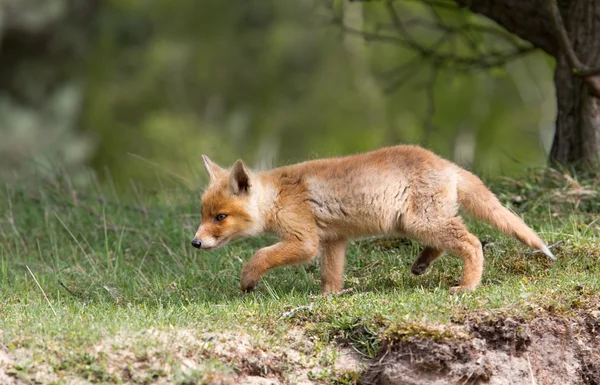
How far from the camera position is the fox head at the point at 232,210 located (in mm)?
6551

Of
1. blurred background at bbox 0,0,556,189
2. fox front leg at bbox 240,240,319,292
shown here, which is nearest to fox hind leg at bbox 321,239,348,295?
fox front leg at bbox 240,240,319,292

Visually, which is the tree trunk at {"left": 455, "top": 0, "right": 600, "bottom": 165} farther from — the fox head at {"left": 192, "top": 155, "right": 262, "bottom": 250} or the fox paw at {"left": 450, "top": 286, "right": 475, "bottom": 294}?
the fox head at {"left": 192, "top": 155, "right": 262, "bottom": 250}

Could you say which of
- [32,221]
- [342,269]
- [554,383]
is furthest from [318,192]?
[32,221]

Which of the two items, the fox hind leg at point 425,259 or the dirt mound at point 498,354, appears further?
the fox hind leg at point 425,259

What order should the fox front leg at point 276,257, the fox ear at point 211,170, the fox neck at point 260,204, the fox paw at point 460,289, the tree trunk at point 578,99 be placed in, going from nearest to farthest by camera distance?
1. the fox paw at point 460,289
2. the fox front leg at point 276,257
3. the fox neck at point 260,204
4. the fox ear at point 211,170
5. the tree trunk at point 578,99

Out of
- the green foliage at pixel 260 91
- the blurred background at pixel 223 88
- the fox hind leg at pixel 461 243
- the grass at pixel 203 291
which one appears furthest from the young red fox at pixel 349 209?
the green foliage at pixel 260 91

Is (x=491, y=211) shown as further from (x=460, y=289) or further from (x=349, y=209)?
(x=349, y=209)

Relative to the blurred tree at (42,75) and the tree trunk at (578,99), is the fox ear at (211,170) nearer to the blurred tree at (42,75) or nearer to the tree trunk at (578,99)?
the tree trunk at (578,99)

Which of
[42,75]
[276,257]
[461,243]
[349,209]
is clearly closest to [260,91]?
[42,75]

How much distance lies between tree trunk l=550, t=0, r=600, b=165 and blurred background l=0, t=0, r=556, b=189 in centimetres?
983

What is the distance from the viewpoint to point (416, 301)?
575 centimetres

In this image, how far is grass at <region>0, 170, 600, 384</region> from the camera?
4984 millimetres

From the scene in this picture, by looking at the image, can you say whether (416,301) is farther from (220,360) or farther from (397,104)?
(397,104)

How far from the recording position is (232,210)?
21.6 feet
